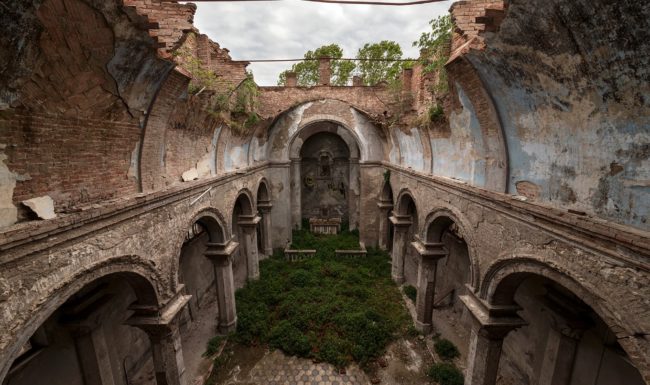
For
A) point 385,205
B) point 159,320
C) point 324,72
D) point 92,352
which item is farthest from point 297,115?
point 92,352

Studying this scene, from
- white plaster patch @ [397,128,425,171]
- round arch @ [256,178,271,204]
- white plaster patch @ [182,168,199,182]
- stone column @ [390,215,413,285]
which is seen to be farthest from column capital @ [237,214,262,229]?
white plaster patch @ [397,128,425,171]

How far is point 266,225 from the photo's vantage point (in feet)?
47.8

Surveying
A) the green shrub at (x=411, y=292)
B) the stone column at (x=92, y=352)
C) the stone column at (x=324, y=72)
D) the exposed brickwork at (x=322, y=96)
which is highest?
the stone column at (x=324, y=72)

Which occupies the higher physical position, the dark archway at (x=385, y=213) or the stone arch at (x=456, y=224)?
the stone arch at (x=456, y=224)

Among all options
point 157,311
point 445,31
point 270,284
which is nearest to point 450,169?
point 445,31

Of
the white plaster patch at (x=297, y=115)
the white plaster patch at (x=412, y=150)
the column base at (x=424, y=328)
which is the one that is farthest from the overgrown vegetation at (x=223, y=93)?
the column base at (x=424, y=328)

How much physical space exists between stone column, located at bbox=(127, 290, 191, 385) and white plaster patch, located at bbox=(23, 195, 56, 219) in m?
2.76

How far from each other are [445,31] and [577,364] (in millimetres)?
7339

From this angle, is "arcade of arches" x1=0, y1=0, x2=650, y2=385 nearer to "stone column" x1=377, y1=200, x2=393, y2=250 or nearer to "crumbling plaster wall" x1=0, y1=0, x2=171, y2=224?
"crumbling plaster wall" x1=0, y1=0, x2=171, y2=224

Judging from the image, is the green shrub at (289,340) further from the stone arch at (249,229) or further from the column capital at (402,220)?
the column capital at (402,220)

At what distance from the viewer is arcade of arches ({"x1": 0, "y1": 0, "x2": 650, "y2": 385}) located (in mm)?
2992

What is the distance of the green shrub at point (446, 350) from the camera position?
825 centimetres

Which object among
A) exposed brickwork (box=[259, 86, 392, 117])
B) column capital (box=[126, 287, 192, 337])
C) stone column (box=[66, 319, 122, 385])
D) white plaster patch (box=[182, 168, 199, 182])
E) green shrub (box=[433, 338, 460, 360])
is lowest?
green shrub (box=[433, 338, 460, 360])

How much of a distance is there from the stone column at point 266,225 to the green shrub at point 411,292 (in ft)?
22.5
